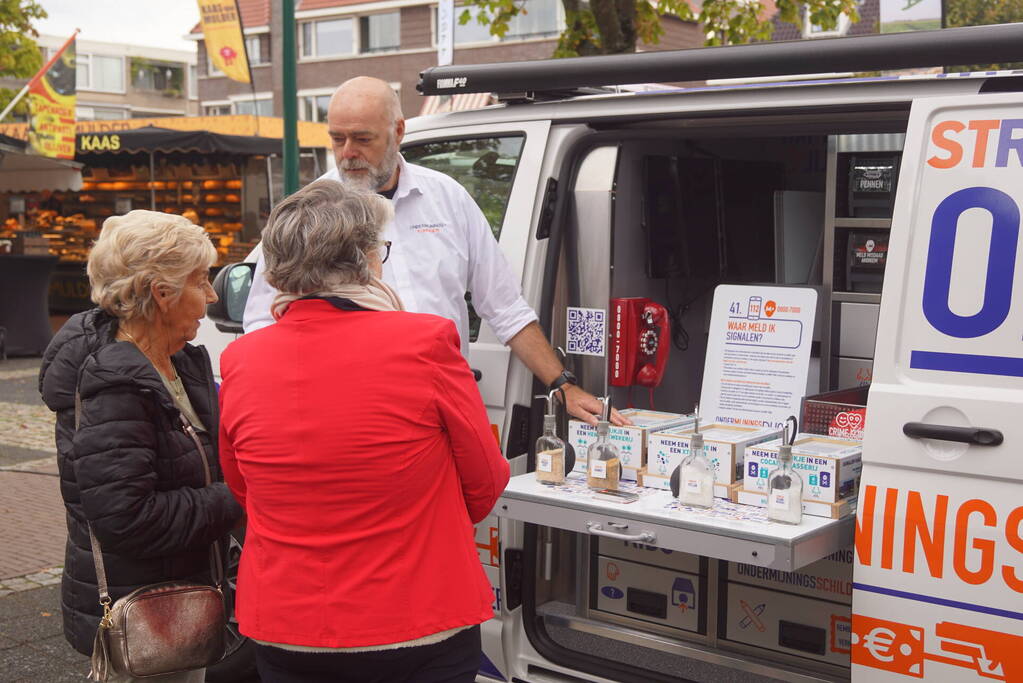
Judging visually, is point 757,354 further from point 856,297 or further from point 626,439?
point 626,439

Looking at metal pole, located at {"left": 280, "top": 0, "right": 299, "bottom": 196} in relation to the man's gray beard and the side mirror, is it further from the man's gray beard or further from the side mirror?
the man's gray beard

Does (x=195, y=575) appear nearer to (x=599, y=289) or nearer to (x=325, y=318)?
(x=325, y=318)

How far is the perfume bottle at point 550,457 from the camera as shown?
3246 mm

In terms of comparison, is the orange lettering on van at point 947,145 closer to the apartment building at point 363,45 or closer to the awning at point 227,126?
the awning at point 227,126

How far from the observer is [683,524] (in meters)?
2.84

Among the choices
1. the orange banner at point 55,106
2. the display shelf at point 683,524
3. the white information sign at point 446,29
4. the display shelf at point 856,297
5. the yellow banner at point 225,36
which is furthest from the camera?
the orange banner at point 55,106

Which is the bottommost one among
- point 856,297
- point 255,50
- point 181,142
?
point 856,297

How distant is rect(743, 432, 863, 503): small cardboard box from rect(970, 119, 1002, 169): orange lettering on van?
2.65 ft

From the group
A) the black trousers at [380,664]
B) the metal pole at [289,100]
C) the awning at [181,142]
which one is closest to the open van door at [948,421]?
the black trousers at [380,664]

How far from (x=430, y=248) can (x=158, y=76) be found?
223 ft

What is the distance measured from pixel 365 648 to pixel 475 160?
2.19 meters

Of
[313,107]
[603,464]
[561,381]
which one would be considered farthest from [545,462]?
[313,107]

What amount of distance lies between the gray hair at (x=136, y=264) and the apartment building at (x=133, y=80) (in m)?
65.2

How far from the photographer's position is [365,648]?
2.17 metres
